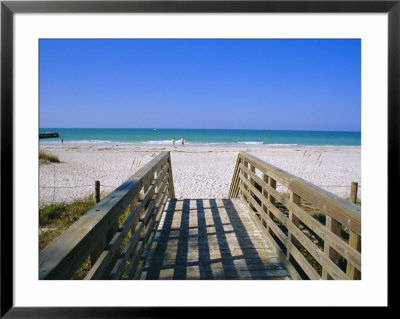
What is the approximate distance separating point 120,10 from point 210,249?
94.6 inches

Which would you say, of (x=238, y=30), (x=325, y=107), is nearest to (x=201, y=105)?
(x=325, y=107)

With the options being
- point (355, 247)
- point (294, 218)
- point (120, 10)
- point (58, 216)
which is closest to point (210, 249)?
point (294, 218)

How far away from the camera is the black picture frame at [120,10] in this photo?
1425 millimetres

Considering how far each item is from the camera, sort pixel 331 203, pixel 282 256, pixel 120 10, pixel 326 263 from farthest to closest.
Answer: pixel 282 256 < pixel 326 263 < pixel 331 203 < pixel 120 10

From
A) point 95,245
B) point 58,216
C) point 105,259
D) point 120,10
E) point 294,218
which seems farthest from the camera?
point 58,216

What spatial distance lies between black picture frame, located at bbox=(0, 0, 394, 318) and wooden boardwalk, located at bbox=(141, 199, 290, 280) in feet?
3.65

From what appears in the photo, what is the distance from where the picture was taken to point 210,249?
3.10 m

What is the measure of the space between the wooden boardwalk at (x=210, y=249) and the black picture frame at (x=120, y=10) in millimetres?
1111

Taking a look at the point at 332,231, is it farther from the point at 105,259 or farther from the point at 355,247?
the point at 105,259

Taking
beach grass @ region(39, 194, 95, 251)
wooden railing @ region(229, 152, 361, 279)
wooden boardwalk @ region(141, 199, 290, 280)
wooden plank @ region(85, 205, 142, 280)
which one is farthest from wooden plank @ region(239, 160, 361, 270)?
beach grass @ region(39, 194, 95, 251)

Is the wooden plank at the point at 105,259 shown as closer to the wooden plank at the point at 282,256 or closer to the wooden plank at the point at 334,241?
the wooden plank at the point at 334,241

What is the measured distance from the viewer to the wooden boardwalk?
2.60 metres

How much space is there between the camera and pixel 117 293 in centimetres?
148

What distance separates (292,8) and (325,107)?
3363mm
